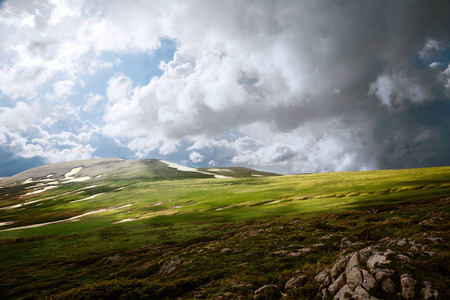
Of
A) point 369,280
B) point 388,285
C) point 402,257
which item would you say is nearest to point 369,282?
point 369,280

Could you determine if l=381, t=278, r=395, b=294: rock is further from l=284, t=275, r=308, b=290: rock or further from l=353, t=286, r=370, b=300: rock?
l=284, t=275, r=308, b=290: rock

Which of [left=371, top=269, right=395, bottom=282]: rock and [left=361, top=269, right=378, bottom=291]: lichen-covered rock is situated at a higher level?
[left=371, top=269, right=395, bottom=282]: rock

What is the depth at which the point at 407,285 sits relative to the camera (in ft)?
31.2

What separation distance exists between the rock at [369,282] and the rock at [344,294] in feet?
2.64

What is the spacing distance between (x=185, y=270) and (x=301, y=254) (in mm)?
12049

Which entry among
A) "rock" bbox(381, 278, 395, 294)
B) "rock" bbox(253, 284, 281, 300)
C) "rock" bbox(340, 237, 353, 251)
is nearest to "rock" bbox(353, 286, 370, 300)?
"rock" bbox(381, 278, 395, 294)

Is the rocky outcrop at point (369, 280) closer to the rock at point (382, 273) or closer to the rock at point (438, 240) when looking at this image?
the rock at point (382, 273)

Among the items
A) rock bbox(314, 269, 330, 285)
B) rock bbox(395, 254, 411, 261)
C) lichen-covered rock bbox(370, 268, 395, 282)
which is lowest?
rock bbox(314, 269, 330, 285)

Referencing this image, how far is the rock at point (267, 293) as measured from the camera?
510 inches

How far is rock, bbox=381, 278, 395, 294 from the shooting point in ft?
31.6

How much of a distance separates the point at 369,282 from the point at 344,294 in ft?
4.79

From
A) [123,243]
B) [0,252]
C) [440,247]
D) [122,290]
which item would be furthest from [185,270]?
[0,252]

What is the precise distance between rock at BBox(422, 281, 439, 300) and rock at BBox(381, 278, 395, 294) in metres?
1.10

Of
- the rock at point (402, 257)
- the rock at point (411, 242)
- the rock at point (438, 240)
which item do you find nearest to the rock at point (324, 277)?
the rock at point (402, 257)
